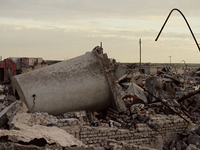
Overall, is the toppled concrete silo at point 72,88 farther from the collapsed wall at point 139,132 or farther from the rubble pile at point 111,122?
the collapsed wall at point 139,132

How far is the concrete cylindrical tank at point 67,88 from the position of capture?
6102mm

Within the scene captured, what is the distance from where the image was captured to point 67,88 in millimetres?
6227

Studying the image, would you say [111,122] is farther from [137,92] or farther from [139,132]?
[137,92]

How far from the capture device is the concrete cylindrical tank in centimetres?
610

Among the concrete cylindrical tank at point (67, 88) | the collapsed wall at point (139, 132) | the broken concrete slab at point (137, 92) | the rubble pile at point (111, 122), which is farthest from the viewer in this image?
the broken concrete slab at point (137, 92)

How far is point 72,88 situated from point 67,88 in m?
0.14

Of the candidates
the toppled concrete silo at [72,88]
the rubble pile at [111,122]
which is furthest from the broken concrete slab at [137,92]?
the toppled concrete silo at [72,88]

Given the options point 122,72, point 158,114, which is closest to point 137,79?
point 122,72

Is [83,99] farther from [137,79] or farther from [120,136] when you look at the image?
[137,79]

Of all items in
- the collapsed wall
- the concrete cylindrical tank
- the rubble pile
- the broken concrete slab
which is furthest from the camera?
the broken concrete slab

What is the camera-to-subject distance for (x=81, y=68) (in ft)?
21.5

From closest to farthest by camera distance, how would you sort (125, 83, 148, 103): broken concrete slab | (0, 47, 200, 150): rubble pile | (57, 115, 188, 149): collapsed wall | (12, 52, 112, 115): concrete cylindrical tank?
(0, 47, 200, 150): rubble pile < (57, 115, 188, 149): collapsed wall < (12, 52, 112, 115): concrete cylindrical tank < (125, 83, 148, 103): broken concrete slab

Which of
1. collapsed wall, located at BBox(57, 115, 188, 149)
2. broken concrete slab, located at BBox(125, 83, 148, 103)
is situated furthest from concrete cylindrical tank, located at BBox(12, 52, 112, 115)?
broken concrete slab, located at BBox(125, 83, 148, 103)

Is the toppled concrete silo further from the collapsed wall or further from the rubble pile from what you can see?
the collapsed wall
